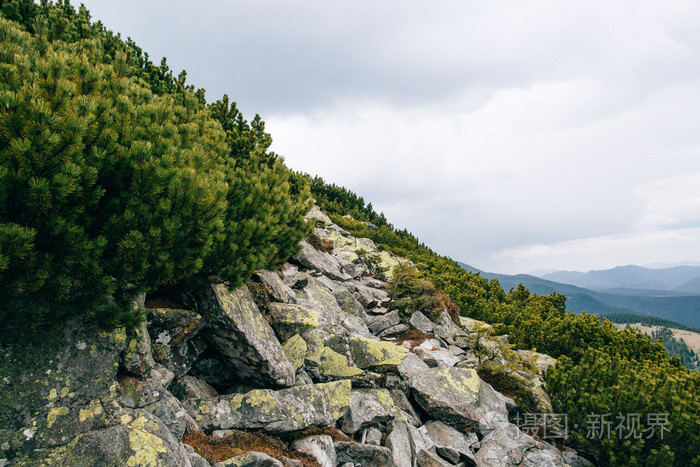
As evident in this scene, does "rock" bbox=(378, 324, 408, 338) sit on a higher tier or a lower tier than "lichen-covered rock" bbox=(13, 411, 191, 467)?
higher

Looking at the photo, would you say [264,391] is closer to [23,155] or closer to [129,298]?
[129,298]

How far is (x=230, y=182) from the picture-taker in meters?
8.09

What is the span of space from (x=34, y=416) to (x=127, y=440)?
3.87ft


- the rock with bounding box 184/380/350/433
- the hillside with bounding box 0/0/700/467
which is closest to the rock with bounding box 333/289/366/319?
the hillside with bounding box 0/0/700/467

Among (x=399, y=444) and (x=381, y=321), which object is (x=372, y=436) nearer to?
(x=399, y=444)

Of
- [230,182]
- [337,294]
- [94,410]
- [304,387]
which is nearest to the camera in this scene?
[94,410]

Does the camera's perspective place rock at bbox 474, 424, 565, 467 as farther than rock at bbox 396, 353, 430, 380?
No

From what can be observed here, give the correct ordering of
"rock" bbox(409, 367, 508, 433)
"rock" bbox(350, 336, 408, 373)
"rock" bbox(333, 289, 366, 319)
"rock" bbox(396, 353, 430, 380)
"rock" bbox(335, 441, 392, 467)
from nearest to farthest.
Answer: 1. "rock" bbox(335, 441, 392, 467)
2. "rock" bbox(409, 367, 508, 433)
3. "rock" bbox(350, 336, 408, 373)
4. "rock" bbox(396, 353, 430, 380)
5. "rock" bbox(333, 289, 366, 319)

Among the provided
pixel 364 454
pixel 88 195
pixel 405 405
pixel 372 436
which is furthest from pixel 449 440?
pixel 88 195

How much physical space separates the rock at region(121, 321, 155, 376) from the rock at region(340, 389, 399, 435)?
422cm

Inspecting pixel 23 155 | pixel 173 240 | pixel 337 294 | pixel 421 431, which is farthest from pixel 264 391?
pixel 337 294

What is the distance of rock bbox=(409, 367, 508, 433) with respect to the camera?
374 inches

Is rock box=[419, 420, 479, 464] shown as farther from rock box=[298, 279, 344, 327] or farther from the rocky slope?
rock box=[298, 279, 344, 327]

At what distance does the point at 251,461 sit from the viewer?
5.54 metres
